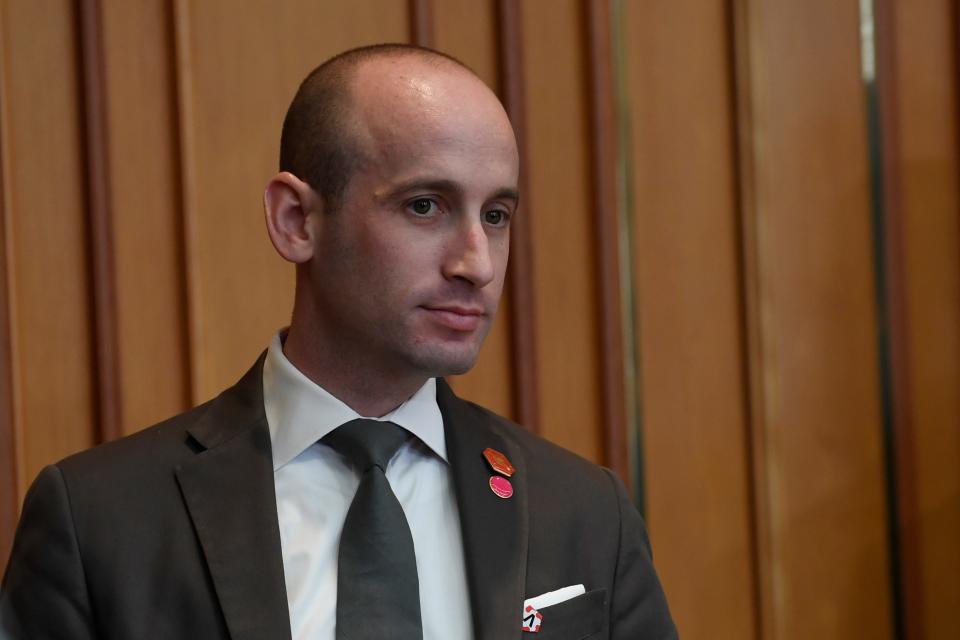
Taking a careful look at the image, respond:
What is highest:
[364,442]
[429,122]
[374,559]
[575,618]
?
[429,122]

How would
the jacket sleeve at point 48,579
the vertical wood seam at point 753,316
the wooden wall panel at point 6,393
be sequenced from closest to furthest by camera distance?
1. the jacket sleeve at point 48,579
2. the wooden wall panel at point 6,393
3. the vertical wood seam at point 753,316

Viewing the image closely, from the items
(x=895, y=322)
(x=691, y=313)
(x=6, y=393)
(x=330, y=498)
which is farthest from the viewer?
(x=895, y=322)

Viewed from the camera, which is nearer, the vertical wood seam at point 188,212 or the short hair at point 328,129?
the short hair at point 328,129

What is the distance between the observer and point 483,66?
2430mm

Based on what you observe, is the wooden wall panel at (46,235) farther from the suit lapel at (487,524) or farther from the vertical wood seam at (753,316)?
the vertical wood seam at (753,316)

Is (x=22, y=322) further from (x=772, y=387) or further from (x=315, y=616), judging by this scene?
(x=772, y=387)

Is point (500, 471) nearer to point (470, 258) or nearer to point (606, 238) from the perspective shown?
point (470, 258)

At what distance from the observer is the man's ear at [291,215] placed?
5.11ft

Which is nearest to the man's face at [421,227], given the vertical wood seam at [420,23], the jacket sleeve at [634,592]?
the jacket sleeve at [634,592]

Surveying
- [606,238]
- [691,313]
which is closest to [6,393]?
[606,238]

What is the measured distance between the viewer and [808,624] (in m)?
2.67

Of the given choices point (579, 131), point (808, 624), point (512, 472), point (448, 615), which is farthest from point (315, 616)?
point (808, 624)

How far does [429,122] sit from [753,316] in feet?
4.32

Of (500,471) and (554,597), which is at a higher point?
(500,471)
